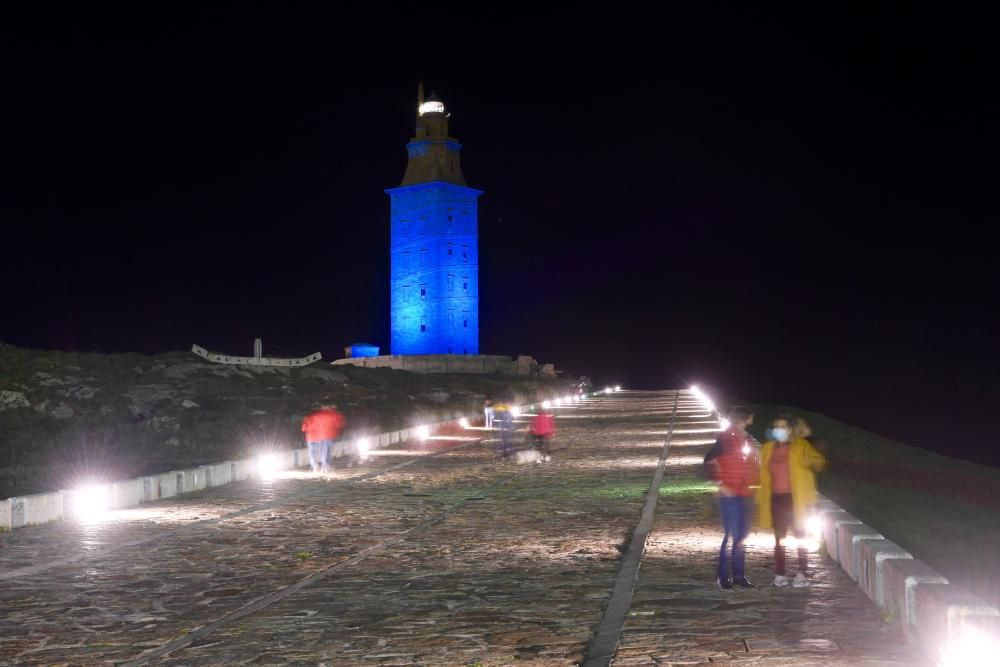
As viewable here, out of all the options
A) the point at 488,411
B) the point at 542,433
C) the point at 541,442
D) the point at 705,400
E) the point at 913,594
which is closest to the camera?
the point at 913,594

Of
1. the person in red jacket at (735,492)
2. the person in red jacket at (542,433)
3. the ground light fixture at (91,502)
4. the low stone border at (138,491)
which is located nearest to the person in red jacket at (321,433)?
the low stone border at (138,491)

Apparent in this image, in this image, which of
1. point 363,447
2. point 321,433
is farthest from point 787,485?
point 363,447

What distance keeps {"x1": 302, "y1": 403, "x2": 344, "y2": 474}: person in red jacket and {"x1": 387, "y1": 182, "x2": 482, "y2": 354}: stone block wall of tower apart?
60027 millimetres

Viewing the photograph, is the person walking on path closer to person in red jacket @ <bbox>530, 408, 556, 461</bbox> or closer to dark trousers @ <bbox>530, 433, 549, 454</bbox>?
person in red jacket @ <bbox>530, 408, 556, 461</bbox>

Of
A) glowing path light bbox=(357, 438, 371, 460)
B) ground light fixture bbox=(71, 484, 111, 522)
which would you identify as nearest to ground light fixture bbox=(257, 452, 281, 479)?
glowing path light bbox=(357, 438, 371, 460)

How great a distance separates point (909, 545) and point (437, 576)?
11174mm

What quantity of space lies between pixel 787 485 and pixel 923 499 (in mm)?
23929

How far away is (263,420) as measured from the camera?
140 feet

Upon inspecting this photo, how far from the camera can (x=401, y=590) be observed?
10133 mm

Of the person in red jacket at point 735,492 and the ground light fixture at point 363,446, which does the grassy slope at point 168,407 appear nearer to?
the ground light fixture at point 363,446

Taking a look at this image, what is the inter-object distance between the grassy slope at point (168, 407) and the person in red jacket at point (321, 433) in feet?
1.58

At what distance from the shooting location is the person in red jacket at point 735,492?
10039 mm

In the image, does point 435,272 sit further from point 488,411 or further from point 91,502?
point 91,502

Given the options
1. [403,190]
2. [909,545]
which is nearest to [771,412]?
[909,545]
